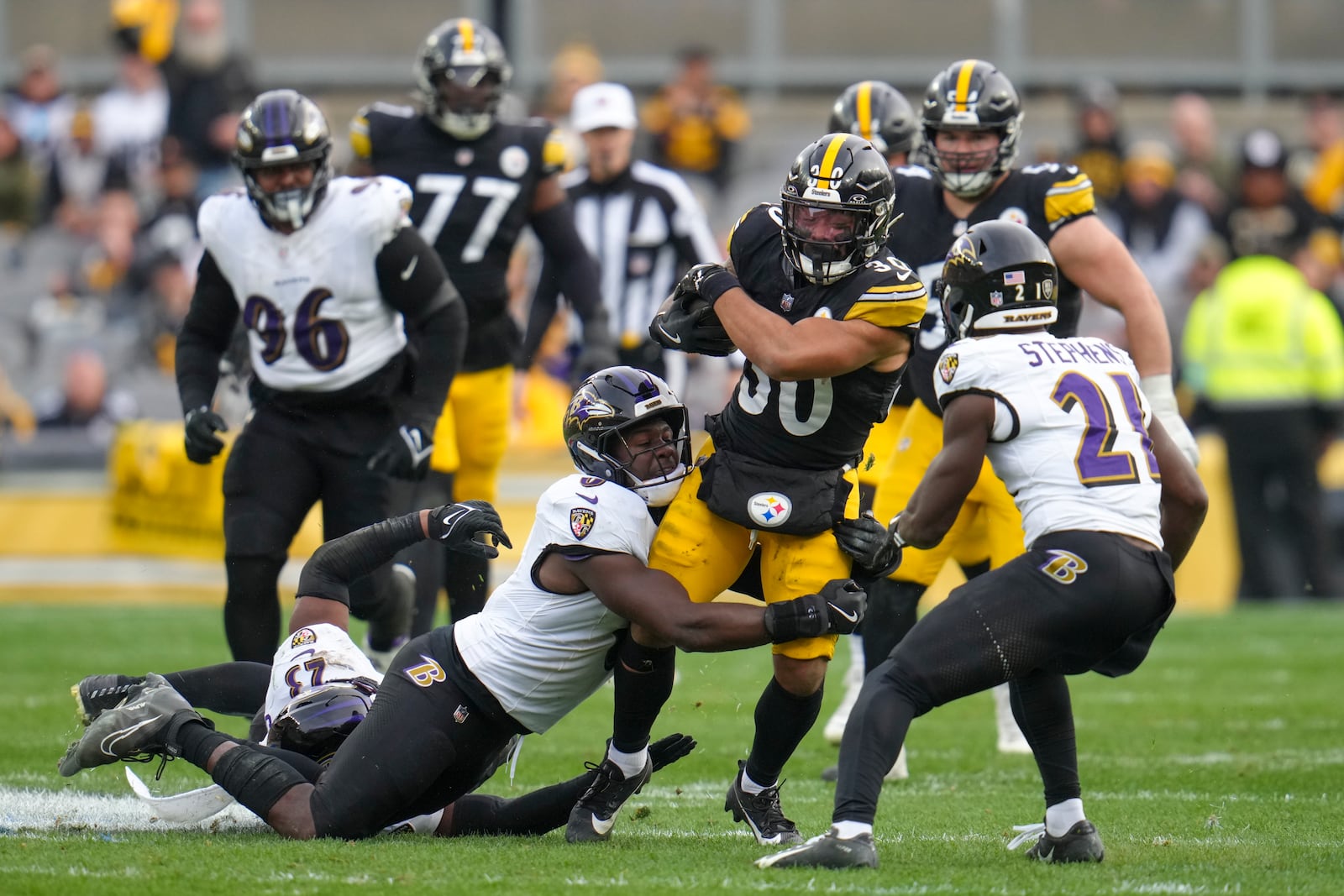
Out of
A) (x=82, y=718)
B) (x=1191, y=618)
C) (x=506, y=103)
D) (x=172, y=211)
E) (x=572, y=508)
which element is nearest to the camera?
(x=572, y=508)

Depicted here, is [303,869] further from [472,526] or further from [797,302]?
[797,302]

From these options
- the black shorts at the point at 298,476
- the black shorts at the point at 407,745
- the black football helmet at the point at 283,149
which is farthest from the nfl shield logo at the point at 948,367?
the black football helmet at the point at 283,149

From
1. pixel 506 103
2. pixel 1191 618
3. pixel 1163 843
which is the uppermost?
pixel 506 103

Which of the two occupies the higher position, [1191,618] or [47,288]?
[47,288]

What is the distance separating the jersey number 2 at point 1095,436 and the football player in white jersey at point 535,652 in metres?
0.60

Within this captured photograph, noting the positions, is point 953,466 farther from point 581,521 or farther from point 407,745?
point 407,745

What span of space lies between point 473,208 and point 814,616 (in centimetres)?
319

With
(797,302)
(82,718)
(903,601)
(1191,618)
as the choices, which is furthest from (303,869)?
(1191,618)

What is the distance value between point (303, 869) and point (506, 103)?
416 centimetres

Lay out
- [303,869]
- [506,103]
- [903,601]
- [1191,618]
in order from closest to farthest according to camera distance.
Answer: [303,869] < [903,601] < [506,103] < [1191,618]

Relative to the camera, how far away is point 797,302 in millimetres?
4820

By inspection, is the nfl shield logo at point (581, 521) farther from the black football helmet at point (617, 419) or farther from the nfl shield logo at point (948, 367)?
the nfl shield logo at point (948, 367)

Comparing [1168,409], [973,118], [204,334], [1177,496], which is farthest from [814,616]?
[204,334]

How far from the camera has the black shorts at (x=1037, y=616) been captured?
167 inches
